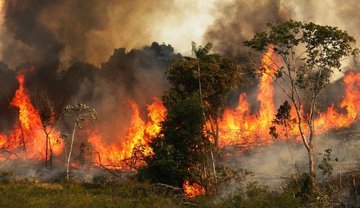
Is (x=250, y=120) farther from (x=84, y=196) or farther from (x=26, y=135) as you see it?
(x=84, y=196)

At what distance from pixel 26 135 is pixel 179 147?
50.8m

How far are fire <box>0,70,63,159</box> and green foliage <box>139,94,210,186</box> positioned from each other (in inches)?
1688

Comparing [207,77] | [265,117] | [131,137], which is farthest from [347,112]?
[131,137]

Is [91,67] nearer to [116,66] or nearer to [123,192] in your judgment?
[116,66]

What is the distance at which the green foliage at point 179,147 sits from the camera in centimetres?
3981

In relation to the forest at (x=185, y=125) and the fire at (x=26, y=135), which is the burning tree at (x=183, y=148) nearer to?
the forest at (x=185, y=125)

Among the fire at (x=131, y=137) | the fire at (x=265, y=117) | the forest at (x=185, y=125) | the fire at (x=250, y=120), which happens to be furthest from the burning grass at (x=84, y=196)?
the fire at (x=250, y=120)

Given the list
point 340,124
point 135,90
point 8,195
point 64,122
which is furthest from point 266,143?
point 8,195

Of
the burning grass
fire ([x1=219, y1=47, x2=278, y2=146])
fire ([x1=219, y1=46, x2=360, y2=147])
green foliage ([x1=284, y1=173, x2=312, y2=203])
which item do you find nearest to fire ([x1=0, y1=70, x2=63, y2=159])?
fire ([x1=219, y1=47, x2=278, y2=146])

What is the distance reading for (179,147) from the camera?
135 ft

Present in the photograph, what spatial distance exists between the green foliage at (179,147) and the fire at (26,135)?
141ft

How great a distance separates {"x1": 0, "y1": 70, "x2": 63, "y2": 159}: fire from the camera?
79.4 meters

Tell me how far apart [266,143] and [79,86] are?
4201cm

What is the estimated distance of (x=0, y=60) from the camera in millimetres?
93312
